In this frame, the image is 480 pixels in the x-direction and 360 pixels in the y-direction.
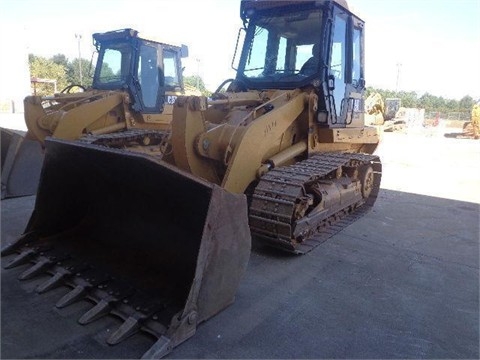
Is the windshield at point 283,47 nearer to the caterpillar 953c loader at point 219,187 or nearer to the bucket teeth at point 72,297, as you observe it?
the caterpillar 953c loader at point 219,187

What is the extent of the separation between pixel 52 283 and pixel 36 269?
0.31 m

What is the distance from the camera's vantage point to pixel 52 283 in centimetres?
336

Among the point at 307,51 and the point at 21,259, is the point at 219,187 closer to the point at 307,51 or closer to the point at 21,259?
the point at 21,259

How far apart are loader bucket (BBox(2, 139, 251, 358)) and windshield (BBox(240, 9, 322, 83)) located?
291 cm

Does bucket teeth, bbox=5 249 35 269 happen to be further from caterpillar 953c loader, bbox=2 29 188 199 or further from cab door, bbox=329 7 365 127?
cab door, bbox=329 7 365 127

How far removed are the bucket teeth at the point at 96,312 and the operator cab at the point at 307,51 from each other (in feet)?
11.9

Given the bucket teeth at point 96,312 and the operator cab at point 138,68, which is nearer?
the bucket teeth at point 96,312

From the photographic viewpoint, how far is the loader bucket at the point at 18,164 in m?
6.56

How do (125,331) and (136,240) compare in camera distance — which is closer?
(125,331)

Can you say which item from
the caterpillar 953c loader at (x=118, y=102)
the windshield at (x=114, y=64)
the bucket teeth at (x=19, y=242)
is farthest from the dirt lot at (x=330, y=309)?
the windshield at (x=114, y=64)

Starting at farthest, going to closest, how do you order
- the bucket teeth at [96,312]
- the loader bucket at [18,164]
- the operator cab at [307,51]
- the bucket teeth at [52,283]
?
the loader bucket at [18,164] < the operator cab at [307,51] < the bucket teeth at [52,283] < the bucket teeth at [96,312]

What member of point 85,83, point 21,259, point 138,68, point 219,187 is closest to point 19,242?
point 21,259

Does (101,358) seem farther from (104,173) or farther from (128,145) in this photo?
(128,145)

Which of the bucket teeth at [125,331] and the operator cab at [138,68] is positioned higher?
the operator cab at [138,68]
